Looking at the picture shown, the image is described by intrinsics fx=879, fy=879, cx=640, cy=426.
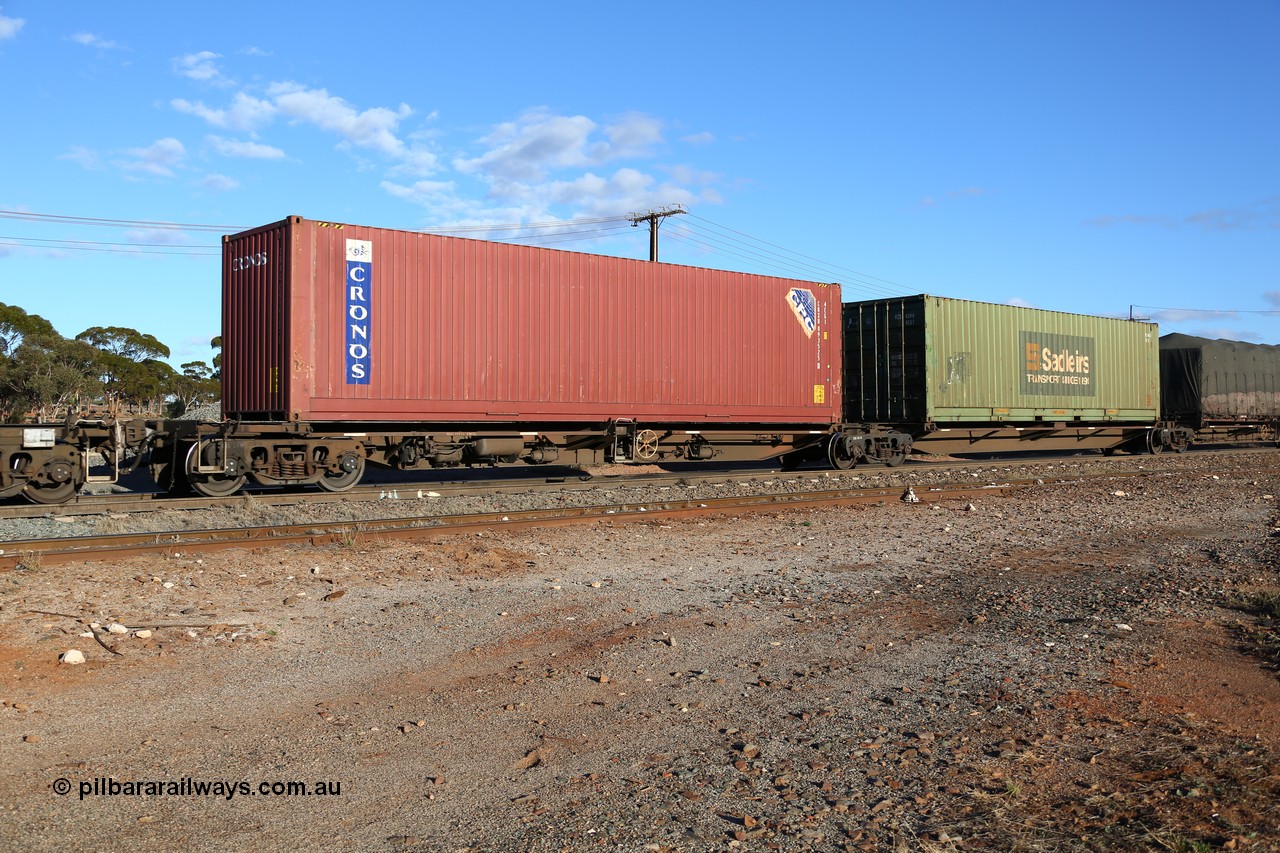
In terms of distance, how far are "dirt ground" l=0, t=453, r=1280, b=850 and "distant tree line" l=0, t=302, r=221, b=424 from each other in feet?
28.6

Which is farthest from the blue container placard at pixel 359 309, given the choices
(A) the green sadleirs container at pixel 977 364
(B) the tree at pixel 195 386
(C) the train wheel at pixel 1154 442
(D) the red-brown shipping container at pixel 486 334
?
(B) the tree at pixel 195 386

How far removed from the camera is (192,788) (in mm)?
3447

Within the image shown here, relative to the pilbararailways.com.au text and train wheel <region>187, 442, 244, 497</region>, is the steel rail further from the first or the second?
the pilbararailways.com.au text

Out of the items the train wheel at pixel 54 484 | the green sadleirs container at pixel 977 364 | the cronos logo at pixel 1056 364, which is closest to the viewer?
the train wheel at pixel 54 484

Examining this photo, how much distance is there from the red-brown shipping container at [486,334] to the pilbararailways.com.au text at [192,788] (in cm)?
857

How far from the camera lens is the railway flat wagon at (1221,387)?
25938 mm

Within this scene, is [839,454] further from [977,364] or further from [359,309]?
[359,309]

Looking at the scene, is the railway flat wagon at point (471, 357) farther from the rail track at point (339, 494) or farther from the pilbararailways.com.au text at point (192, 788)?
the pilbararailways.com.au text at point (192, 788)

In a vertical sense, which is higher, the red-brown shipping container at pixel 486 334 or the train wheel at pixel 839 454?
the red-brown shipping container at pixel 486 334

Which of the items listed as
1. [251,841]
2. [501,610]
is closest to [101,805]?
[251,841]

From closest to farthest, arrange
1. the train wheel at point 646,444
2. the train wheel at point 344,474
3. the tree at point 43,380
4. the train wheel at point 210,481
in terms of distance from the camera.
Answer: the train wheel at point 210,481 < the train wheel at point 344,474 < the train wheel at point 646,444 < the tree at point 43,380

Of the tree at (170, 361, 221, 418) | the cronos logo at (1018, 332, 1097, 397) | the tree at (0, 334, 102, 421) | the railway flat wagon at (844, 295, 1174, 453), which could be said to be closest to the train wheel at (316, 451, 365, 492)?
the railway flat wagon at (844, 295, 1174, 453)

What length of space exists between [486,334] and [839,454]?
7975mm

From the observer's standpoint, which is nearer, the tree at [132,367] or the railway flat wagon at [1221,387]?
the railway flat wagon at [1221,387]
